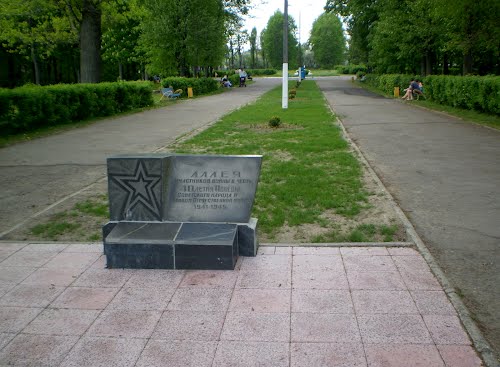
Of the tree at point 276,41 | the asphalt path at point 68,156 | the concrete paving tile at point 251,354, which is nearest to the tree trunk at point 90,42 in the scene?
the asphalt path at point 68,156

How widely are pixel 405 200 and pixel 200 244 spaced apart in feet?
12.9

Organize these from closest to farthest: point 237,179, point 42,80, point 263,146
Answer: point 237,179, point 263,146, point 42,80

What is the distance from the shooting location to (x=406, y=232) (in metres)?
6.32

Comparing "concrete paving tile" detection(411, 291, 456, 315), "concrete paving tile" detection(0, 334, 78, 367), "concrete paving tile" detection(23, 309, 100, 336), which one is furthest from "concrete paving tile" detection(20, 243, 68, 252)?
"concrete paving tile" detection(411, 291, 456, 315)

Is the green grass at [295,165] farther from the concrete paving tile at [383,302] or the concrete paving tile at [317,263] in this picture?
the concrete paving tile at [383,302]

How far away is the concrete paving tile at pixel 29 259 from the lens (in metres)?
5.63

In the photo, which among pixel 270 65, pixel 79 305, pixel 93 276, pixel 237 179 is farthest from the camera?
pixel 270 65

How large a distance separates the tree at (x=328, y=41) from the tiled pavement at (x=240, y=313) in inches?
4608

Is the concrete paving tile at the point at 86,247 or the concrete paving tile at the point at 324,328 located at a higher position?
the concrete paving tile at the point at 86,247

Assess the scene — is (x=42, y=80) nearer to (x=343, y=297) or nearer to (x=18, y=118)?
(x=18, y=118)

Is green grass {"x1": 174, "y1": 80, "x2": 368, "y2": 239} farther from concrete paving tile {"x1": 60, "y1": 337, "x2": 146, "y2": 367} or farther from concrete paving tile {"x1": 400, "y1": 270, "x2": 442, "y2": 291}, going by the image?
concrete paving tile {"x1": 60, "y1": 337, "x2": 146, "y2": 367}

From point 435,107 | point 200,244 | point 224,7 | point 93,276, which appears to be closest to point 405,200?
point 200,244

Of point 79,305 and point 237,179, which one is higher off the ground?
point 237,179

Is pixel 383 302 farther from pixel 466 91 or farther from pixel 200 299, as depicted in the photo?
pixel 466 91
